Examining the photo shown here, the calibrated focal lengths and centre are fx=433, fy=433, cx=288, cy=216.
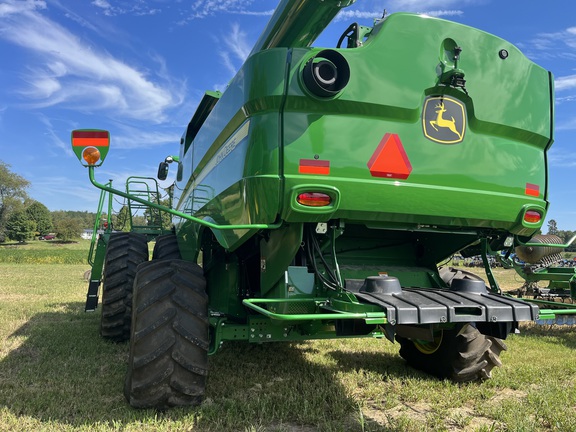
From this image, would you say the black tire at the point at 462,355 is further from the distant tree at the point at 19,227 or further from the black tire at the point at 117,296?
the distant tree at the point at 19,227

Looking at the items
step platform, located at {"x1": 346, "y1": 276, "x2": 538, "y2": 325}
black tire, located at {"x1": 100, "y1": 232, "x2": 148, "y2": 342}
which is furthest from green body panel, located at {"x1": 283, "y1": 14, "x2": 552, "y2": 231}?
black tire, located at {"x1": 100, "y1": 232, "x2": 148, "y2": 342}

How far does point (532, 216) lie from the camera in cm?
Answer: 320

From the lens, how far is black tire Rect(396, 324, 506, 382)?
3736mm

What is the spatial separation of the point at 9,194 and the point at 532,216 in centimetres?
8655

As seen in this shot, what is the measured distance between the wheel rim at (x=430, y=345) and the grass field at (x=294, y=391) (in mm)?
243

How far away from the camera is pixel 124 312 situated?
5012mm

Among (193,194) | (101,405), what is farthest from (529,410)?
(193,194)

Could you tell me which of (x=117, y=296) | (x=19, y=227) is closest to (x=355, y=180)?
(x=117, y=296)

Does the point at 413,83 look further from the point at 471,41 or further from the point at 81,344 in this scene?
the point at 81,344

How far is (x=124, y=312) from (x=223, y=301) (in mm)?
1593

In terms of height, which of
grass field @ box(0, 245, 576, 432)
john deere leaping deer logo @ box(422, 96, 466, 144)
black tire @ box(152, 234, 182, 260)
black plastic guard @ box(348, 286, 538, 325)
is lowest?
grass field @ box(0, 245, 576, 432)

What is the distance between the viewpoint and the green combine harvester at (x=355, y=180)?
8.64 ft

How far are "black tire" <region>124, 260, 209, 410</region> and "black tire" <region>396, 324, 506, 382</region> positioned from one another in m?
2.11

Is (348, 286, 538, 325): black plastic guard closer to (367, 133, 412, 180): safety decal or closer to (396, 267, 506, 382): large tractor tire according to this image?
(367, 133, 412, 180): safety decal
